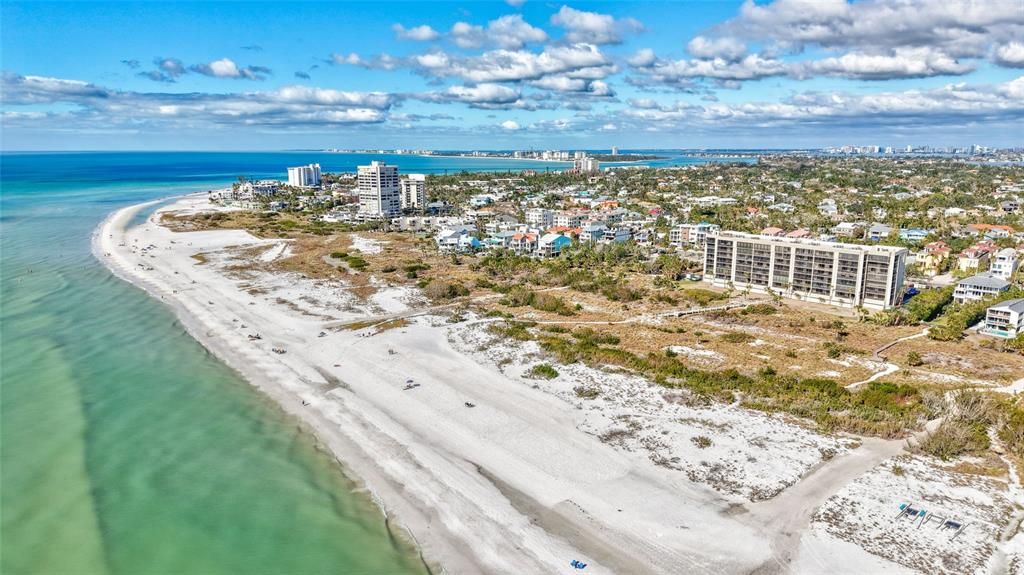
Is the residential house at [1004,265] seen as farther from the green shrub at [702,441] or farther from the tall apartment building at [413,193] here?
the tall apartment building at [413,193]

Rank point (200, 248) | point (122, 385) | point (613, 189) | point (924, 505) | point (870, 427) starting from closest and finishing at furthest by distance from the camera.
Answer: point (924, 505)
point (870, 427)
point (122, 385)
point (200, 248)
point (613, 189)

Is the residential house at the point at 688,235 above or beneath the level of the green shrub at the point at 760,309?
above

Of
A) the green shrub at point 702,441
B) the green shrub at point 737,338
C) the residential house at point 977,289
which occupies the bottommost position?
the green shrub at point 702,441

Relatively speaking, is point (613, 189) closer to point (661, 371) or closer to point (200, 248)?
point (200, 248)

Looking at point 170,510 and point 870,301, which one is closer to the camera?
point 170,510

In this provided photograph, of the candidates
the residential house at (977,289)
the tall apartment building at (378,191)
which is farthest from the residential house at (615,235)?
the tall apartment building at (378,191)

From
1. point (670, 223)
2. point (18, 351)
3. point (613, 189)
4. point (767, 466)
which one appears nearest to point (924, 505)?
point (767, 466)

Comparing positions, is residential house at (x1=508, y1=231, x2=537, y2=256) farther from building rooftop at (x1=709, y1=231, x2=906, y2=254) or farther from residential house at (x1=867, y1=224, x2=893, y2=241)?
residential house at (x1=867, y1=224, x2=893, y2=241)
